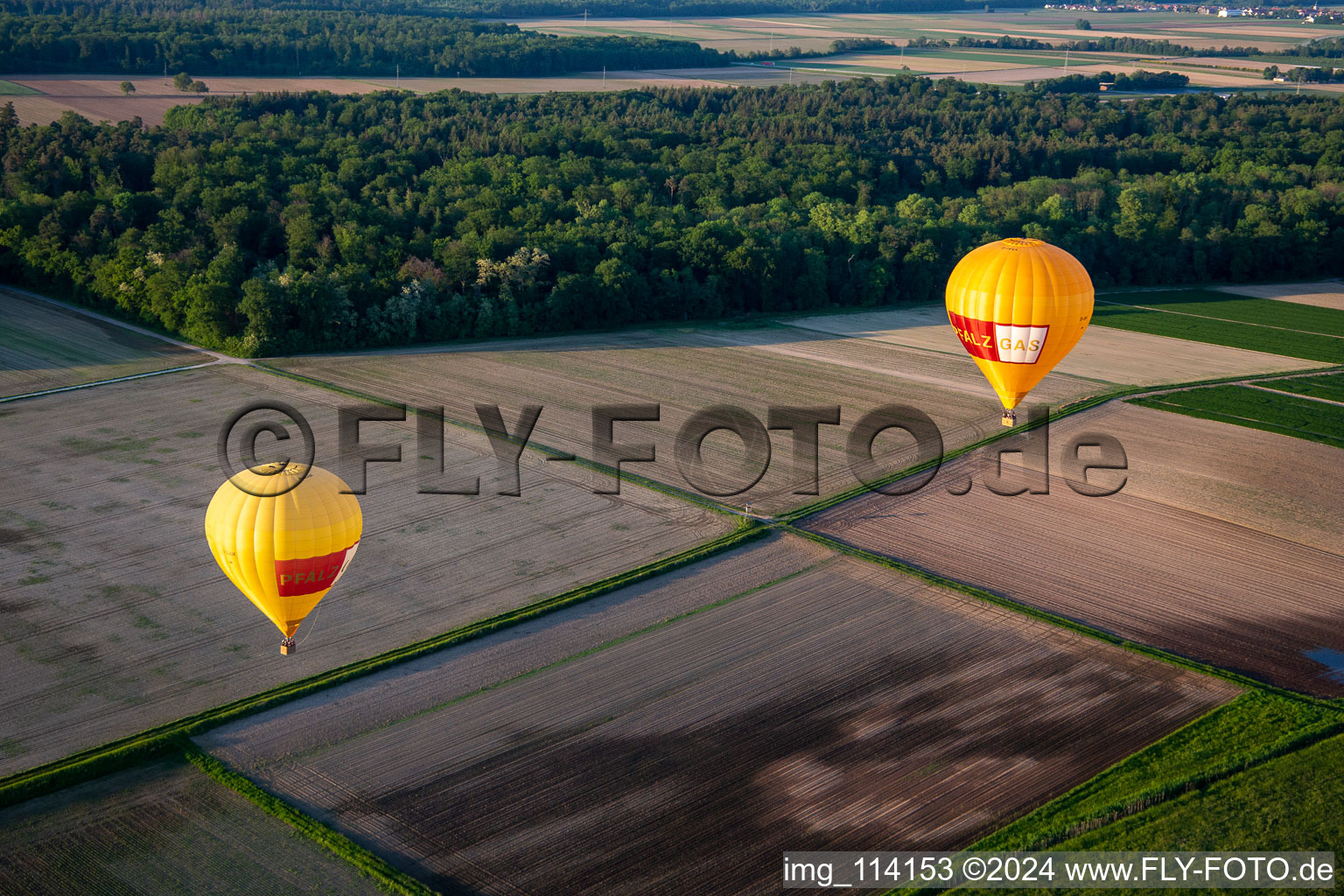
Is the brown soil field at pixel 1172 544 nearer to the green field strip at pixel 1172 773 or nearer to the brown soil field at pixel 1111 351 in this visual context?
the green field strip at pixel 1172 773

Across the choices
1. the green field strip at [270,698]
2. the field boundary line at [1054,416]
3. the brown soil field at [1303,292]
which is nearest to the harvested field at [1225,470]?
the field boundary line at [1054,416]

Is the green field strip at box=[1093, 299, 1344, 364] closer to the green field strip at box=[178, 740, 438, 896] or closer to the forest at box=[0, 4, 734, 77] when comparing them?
the green field strip at box=[178, 740, 438, 896]

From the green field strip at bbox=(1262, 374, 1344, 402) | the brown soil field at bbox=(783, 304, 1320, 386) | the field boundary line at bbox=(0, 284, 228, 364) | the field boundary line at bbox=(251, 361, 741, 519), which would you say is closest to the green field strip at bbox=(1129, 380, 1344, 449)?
the green field strip at bbox=(1262, 374, 1344, 402)

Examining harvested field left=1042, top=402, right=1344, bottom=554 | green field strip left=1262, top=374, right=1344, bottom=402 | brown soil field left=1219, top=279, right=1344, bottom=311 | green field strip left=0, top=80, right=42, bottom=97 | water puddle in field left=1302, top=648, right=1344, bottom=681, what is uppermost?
green field strip left=0, top=80, right=42, bottom=97

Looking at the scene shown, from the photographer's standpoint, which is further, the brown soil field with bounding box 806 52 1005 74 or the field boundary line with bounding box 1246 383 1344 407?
the brown soil field with bounding box 806 52 1005 74

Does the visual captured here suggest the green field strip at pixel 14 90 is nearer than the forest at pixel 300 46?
Yes

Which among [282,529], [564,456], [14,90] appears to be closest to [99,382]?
[564,456]

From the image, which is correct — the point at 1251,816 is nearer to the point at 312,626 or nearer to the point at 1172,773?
the point at 1172,773
